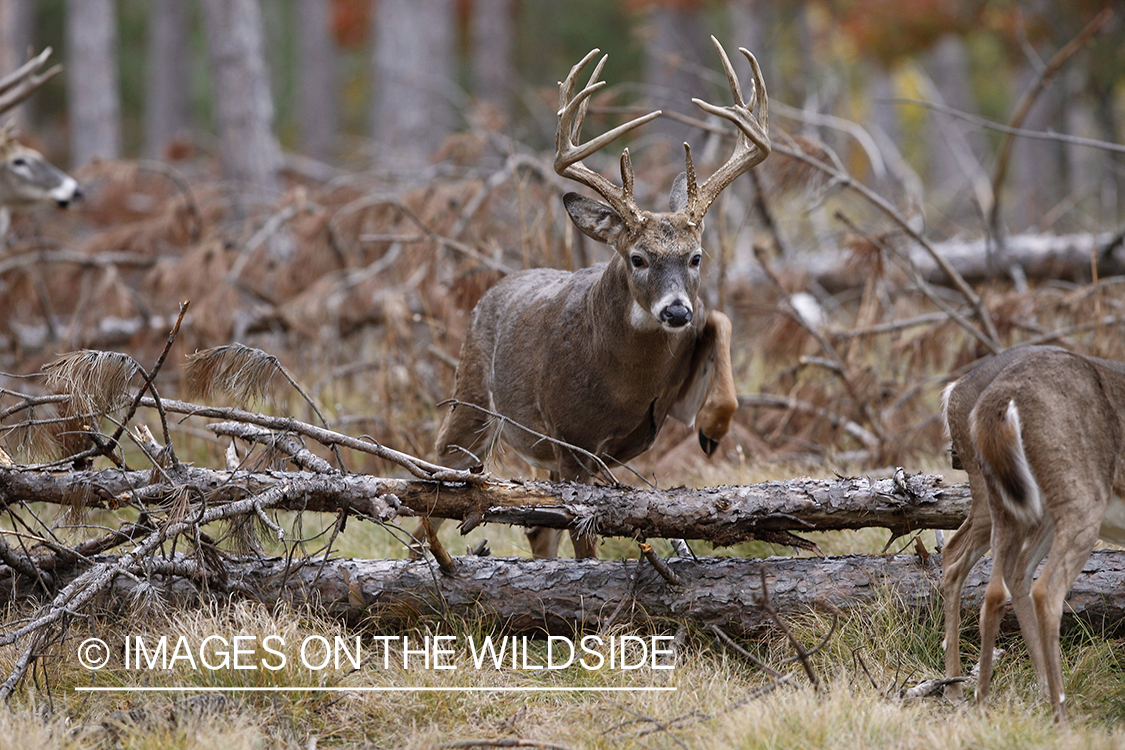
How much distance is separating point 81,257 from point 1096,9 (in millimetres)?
10435

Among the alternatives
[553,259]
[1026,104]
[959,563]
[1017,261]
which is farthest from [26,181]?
[959,563]

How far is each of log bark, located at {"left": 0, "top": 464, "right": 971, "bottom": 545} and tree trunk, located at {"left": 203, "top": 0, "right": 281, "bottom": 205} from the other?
23.0 ft

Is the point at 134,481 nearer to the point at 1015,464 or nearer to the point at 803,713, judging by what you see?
the point at 803,713

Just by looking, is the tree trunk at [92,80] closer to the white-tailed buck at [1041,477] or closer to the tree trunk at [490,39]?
the tree trunk at [490,39]

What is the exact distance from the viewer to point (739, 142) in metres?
4.59

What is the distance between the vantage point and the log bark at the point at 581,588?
13.7 ft

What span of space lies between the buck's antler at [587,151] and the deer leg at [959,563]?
1.62 meters

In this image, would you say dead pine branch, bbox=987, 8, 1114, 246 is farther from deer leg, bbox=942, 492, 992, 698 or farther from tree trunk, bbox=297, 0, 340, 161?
tree trunk, bbox=297, 0, 340, 161

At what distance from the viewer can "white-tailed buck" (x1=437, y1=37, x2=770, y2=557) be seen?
420 cm

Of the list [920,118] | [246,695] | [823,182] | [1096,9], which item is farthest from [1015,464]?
[920,118]

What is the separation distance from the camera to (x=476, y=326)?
5270 millimetres

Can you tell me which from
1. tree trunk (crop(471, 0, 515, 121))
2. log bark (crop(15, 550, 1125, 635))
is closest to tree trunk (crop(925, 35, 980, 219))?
A: tree trunk (crop(471, 0, 515, 121))

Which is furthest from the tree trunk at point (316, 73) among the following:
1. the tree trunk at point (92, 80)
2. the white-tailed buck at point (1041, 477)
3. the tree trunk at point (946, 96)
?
the white-tailed buck at point (1041, 477)

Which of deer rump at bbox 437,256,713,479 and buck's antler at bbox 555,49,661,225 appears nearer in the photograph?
buck's antler at bbox 555,49,661,225
